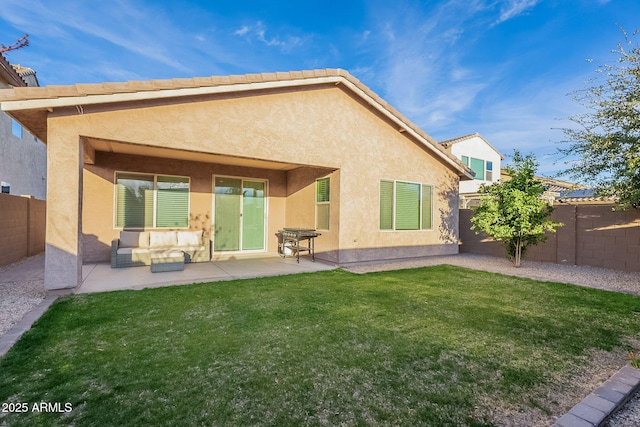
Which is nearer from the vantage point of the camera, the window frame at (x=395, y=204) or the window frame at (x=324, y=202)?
the window frame at (x=324, y=202)

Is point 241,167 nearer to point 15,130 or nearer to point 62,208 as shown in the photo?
point 62,208

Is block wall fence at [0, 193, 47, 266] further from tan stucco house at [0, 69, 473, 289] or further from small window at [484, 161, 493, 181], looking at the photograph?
small window at [484, 161, 493, 181]

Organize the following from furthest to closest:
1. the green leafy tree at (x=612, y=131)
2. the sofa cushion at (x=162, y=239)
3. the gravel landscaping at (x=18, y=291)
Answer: the sofa cushion at (x=162, y=239) < the green leafy tree at (x=612, y=131) < the gravel landscaping at (x=18, y=291)

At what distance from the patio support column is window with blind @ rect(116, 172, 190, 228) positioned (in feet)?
12.5

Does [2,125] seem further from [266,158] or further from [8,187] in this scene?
[266,158]

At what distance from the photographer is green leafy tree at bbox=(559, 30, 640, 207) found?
696cm

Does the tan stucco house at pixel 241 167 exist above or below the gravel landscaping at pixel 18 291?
above

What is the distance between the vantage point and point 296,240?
10.3 meters

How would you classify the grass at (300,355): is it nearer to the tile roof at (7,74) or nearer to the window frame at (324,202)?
the window frame at (324,202)

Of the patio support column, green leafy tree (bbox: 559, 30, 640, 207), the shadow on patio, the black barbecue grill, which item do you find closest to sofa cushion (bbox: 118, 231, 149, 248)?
the shadow on patio

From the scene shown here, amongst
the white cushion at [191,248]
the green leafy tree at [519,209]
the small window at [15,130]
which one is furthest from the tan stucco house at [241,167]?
the small window at [15,130]

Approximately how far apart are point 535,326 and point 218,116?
7406mm

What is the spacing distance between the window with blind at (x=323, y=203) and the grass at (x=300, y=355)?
407 cm

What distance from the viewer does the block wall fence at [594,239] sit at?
904 cm
